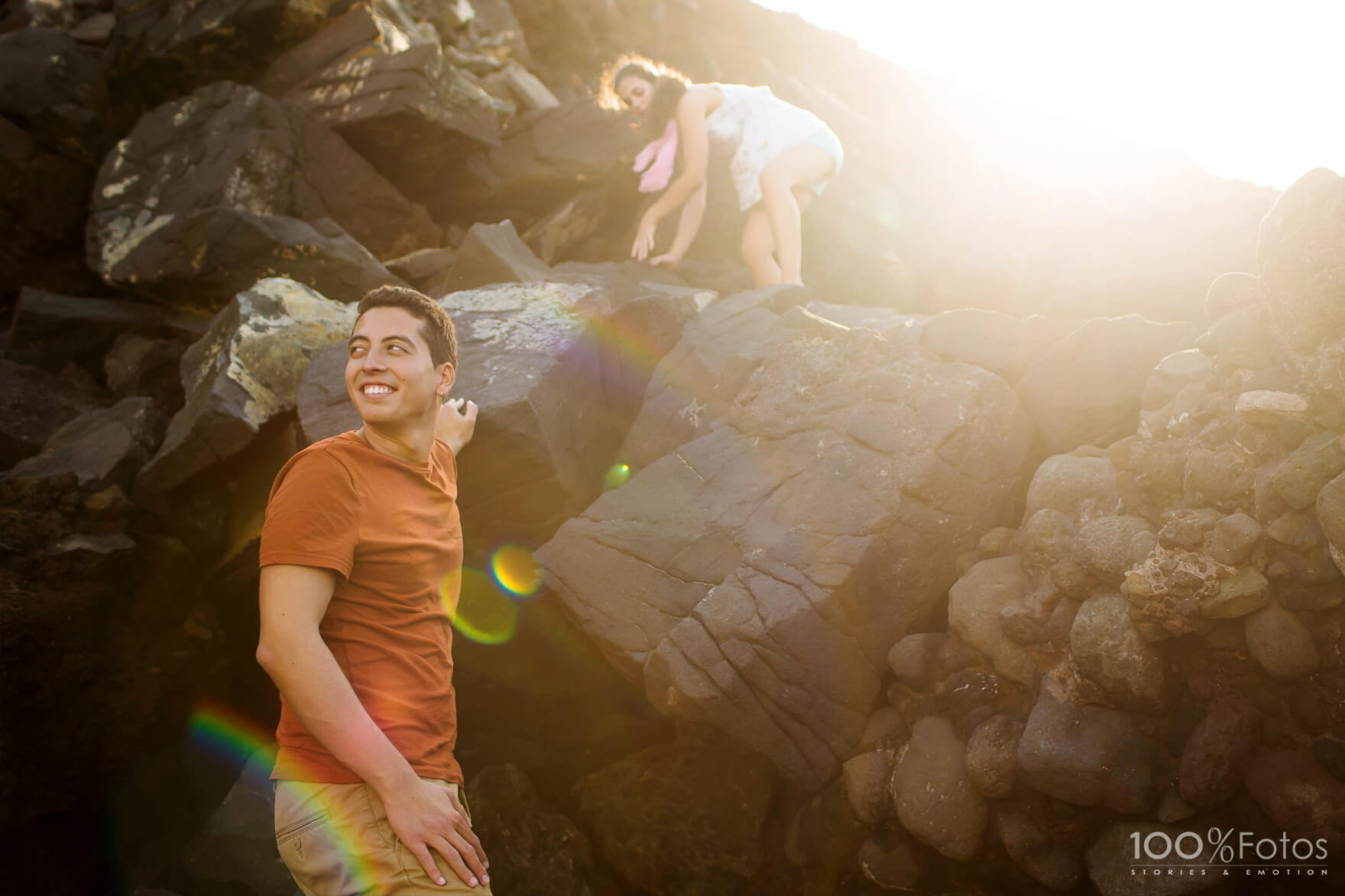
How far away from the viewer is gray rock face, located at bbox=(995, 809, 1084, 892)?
9.50ft

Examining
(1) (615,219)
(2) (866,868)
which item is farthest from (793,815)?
(1) (615,219)

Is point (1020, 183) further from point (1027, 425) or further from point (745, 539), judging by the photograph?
point (745, 539)

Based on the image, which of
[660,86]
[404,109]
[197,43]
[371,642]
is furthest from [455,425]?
[197,43]

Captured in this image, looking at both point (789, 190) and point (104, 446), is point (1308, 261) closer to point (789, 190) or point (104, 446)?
point (789, 190)

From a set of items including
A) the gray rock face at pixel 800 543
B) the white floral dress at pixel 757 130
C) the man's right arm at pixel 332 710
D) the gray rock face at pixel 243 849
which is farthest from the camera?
the white floral dress at pixel 757 130

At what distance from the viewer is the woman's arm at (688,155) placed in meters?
5.98

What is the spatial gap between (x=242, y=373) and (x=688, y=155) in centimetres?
352

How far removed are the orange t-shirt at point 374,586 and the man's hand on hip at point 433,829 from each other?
0.46 feet

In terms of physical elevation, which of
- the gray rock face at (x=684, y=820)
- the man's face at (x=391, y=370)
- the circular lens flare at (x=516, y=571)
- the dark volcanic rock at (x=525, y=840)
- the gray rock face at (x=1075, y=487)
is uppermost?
the man's face at (x=391, y=370)

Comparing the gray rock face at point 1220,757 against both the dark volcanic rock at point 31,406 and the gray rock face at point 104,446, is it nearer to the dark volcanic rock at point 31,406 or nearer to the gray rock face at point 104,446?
the gray rock face at point 104,446

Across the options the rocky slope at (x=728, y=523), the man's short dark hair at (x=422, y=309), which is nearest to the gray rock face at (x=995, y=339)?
the rocky slope at (x=728, y=523)

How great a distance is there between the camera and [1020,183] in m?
8.81

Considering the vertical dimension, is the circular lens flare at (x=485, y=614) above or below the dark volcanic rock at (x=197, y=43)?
below

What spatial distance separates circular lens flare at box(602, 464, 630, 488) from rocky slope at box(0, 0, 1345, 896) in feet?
0.09
